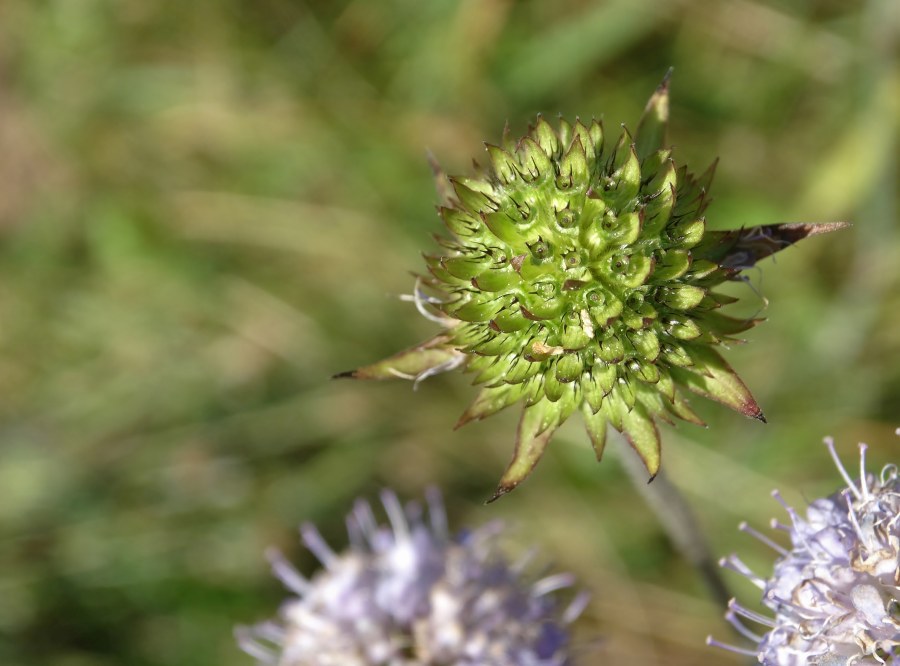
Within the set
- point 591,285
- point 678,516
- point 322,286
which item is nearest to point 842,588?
point 678,516

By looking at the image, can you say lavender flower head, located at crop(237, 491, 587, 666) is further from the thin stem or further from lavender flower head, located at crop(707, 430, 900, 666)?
lavender flower head, located at crop(707, 430, 900, 666)

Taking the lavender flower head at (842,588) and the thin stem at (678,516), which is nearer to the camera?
the lavender flower head at (842,588)

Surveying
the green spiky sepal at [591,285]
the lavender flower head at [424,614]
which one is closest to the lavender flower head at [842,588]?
the green spiky sepal at [591,285]

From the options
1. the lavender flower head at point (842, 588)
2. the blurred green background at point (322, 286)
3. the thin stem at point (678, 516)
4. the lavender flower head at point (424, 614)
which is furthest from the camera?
the blurred green background at point (322, 286)

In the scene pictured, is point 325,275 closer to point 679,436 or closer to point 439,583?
point 679,436

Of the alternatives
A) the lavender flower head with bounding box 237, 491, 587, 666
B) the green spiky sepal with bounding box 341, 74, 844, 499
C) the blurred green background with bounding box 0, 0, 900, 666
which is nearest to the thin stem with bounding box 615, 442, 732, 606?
the green spiky sepal with bounding box 341, 74, 844, 499

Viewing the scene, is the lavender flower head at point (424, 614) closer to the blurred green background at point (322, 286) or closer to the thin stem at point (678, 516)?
the thin stem at point (678, 516)
